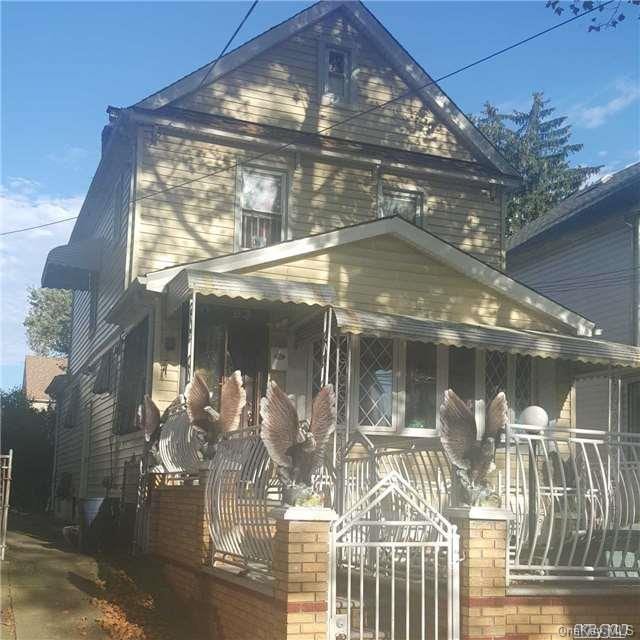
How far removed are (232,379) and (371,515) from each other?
1854 millimetres

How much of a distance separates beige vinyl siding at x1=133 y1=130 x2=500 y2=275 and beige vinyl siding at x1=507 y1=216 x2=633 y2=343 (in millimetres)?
2956

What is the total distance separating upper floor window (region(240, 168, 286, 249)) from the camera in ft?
46.0

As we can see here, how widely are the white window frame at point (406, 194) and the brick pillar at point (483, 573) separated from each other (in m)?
9.63

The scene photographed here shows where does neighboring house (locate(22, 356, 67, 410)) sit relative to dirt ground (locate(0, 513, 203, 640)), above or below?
above

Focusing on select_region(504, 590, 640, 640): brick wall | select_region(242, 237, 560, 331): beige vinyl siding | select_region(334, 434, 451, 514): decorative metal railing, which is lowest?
select_region(504, 590, 640, 640): brick wall

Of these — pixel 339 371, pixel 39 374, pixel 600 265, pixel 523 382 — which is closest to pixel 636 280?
pixel 600 265

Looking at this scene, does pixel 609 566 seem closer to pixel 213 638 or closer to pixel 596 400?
pixel 213 638

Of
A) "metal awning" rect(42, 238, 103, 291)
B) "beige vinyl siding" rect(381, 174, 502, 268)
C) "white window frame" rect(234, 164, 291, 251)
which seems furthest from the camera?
"metal awning" rect(42, 238, 103, 291)

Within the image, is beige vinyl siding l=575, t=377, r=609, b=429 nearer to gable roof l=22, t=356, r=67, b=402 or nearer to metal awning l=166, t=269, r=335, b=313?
metal awning l=166, t=269, r=335, b=313

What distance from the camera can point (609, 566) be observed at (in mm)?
6488

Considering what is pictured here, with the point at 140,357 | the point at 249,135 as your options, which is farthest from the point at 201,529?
the point at 249,135

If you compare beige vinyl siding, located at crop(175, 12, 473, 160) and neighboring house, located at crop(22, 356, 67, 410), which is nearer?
beige vinyl siding, located at crop(175, 12, 473, 160)

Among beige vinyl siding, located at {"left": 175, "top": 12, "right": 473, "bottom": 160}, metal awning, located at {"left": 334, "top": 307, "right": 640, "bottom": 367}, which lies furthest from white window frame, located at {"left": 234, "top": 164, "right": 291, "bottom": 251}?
metal awning, located at {"left": 334, "top": 307, "right": 640, "bottom": 367}

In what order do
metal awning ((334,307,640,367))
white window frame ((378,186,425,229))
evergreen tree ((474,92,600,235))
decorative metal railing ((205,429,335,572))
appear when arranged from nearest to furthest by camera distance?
decorative metal railing ((205,429,335,572)), metal awning ((334,307,640,367)), white window frame ((378,186,425,229)), evergreen tree ((474,92,600,235))
